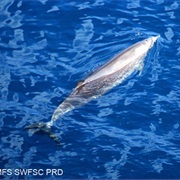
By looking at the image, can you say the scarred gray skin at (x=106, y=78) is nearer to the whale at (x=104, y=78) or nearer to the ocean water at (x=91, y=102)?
the whale at (x=104, y=78)

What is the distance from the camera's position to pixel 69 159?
11703 mm

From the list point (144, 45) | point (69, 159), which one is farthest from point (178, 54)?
point (69, 159)

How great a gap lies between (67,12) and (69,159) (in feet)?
25.3

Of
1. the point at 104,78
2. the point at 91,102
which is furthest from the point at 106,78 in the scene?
the point at 91,102

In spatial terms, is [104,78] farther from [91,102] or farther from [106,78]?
[91,102]

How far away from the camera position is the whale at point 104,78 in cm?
1264

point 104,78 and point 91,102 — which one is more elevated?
point 104,78

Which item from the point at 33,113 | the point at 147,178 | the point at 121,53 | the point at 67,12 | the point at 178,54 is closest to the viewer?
the point at 147,178

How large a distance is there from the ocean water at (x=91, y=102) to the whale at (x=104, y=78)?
8.5 inches

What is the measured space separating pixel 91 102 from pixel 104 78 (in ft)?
2.99

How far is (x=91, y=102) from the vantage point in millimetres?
13148

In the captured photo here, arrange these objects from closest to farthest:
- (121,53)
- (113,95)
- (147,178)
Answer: (147,178) → (113,95) → (121,53)

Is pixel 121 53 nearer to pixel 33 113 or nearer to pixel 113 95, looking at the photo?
pixel 113 95

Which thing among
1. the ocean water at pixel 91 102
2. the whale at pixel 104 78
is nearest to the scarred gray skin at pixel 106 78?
the whale at pixel 104 78
